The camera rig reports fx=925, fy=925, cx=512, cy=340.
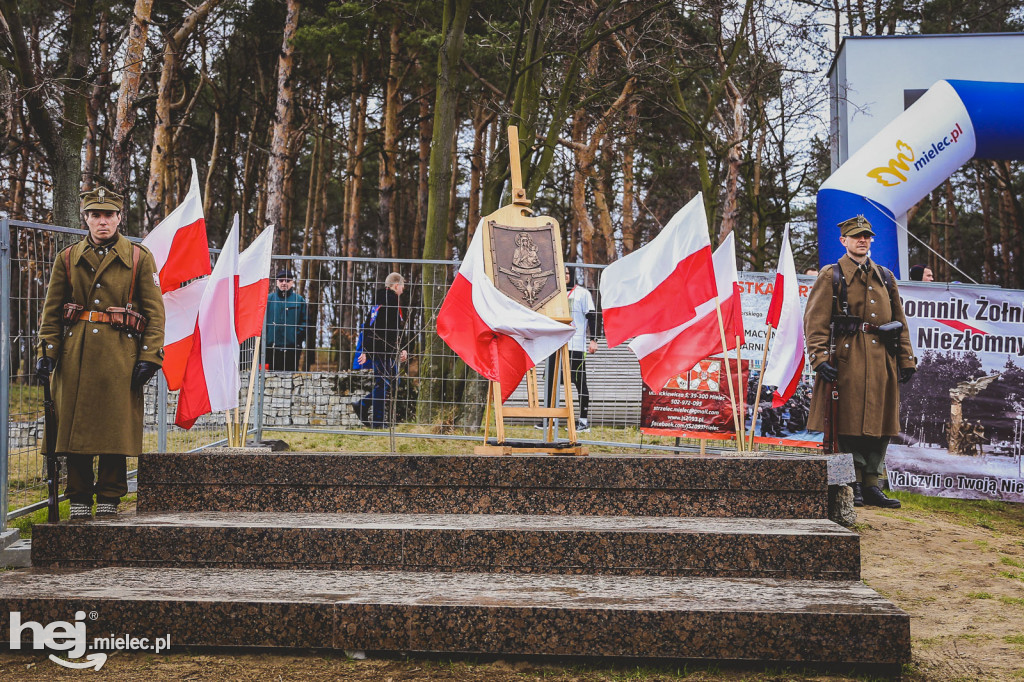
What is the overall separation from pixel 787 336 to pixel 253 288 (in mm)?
4212

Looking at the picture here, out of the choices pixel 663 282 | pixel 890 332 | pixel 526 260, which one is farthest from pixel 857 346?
pixel 526 260

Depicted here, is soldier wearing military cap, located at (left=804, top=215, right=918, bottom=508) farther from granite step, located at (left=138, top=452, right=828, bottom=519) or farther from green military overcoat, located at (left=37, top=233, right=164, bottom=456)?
green military overcoat, located at (left=37, top=233, right=164, bottom=456)

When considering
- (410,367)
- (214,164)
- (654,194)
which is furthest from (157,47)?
(410,367)

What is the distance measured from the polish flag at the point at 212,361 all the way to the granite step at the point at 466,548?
4.79 ft

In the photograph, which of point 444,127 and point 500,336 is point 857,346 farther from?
point 444,127

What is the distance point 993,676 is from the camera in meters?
4.29

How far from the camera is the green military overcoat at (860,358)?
729 cm

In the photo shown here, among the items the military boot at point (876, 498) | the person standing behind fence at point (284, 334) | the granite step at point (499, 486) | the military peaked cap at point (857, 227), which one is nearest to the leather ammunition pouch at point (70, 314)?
the granite step at point (499, 486)

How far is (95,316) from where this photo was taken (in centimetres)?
570

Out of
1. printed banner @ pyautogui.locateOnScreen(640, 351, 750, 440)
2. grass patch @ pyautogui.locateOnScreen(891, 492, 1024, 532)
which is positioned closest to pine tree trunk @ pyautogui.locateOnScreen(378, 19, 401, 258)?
printed banner @ pyautogui.locateOnScreen(640, 351, 750, 440)

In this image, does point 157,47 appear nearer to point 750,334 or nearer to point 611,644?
point 750,334

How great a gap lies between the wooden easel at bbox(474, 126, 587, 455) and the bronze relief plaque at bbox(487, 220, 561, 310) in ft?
0.13

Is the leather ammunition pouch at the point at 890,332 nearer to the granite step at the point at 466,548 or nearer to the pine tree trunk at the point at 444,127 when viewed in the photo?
the granite step at the point at 466,548

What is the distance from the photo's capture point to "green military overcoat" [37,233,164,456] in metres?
Answer: 5.62
